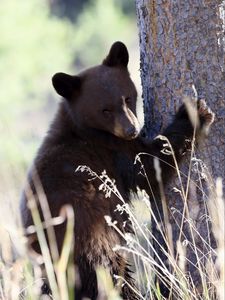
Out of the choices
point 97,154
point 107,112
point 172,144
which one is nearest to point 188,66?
point 172,144

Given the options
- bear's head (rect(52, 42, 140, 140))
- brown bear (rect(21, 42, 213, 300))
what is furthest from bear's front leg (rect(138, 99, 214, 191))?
bear's head (rect(52, 42, 140, 140))

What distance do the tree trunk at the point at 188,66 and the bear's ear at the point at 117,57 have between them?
0.25 meters

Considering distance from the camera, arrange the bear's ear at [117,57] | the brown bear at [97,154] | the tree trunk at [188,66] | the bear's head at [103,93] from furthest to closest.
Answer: the bear's ear at [117,57] < the bear's head at [103,93] < the tree trunk at [188,66] < the brown bear at [97,154]

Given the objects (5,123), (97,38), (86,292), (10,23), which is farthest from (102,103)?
(97,38)

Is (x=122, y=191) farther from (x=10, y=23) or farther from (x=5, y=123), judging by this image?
(x=10, y=23)

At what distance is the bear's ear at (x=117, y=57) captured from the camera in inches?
222

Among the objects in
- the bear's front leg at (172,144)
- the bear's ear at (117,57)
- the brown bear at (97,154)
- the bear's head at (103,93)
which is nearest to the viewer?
the brown bear at (97,154)

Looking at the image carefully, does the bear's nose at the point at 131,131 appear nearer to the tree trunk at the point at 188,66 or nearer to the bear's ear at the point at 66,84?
the tree trunk at the point at 188,66

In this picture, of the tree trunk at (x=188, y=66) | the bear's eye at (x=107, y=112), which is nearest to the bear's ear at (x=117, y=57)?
the tree trunk at (x=188, y=66)

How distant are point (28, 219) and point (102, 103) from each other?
1.04 m

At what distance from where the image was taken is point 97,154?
5340 millimetres

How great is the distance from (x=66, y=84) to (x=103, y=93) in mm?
286

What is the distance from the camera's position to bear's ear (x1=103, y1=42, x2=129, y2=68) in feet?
18.5

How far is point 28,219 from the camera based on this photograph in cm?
499
